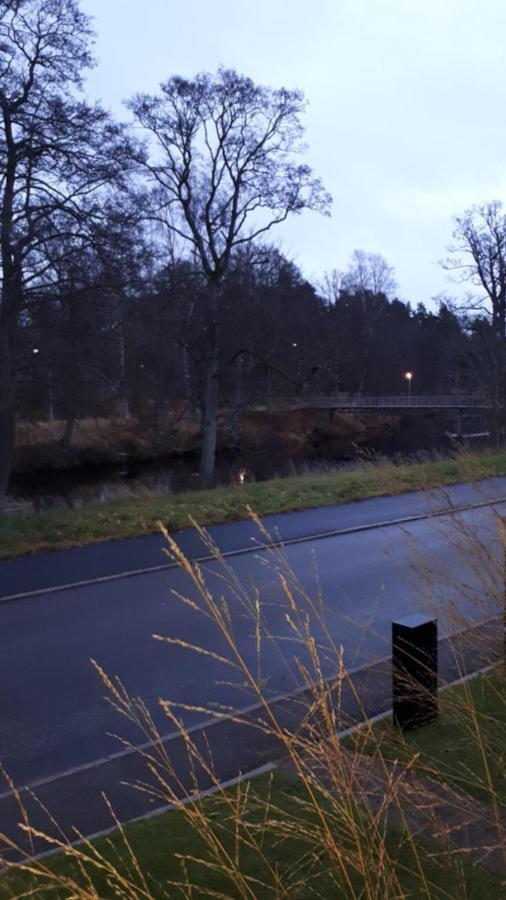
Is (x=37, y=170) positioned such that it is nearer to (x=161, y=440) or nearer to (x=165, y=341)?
(x=165, y=341)

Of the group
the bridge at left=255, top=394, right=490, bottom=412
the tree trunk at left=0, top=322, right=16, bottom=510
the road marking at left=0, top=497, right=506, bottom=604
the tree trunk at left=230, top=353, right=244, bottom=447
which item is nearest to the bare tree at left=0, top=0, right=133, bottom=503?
the tree trunk at left=0, top=322, right=16, bottom=510

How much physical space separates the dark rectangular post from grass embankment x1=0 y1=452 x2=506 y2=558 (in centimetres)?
519

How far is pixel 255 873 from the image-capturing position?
3.50 m

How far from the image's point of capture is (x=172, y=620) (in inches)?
324

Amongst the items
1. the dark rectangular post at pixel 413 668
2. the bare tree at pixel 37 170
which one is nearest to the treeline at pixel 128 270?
the bare tree at pixel 37 170

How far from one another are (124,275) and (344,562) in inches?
368

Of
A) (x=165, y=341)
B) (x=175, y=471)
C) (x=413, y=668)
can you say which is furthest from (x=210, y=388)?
(x=413, y=668)

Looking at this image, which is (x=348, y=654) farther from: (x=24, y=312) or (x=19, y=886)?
(x=24, y=312)

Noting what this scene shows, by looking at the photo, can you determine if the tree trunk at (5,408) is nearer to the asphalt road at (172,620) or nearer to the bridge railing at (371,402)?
the asphalt road at (172,620)

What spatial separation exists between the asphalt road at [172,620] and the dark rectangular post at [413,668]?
9.0 inches

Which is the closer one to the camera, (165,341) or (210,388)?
(165,341)

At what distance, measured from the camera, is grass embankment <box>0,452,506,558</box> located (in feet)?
40.4

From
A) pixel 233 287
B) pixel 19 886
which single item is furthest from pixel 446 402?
pixel 19 886

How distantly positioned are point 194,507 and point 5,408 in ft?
16.3
